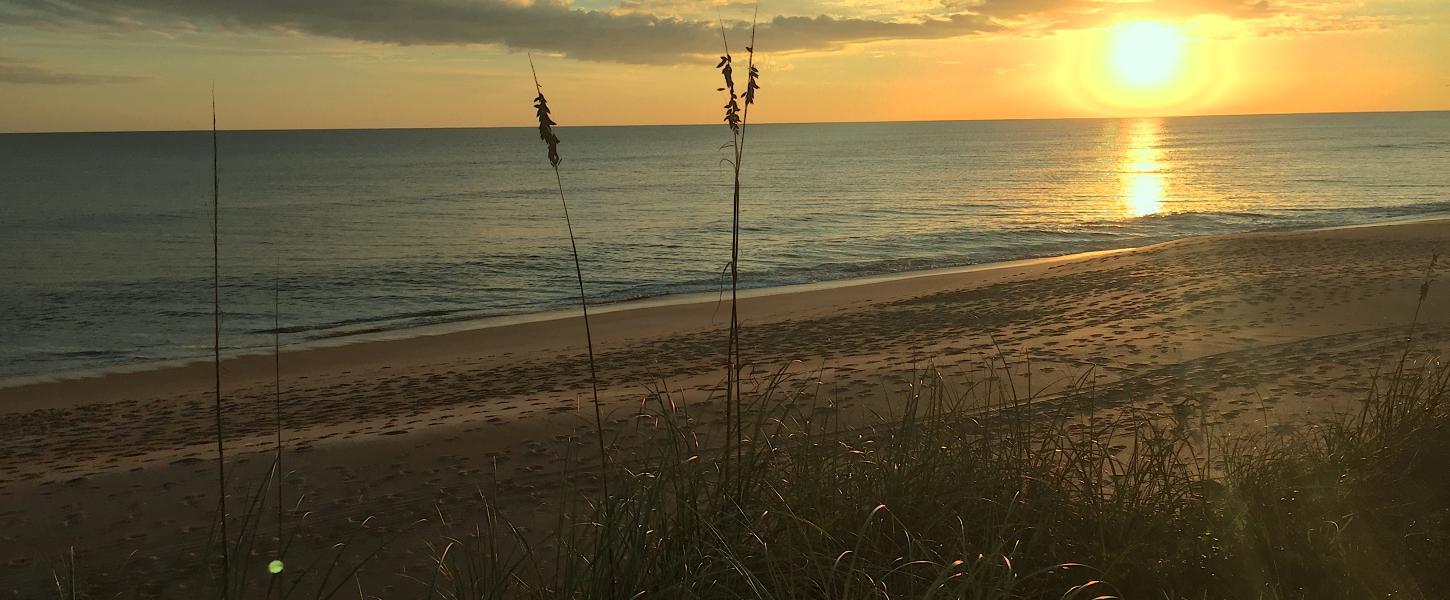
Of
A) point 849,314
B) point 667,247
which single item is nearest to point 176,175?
point 667,247

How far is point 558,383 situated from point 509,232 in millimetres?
24441

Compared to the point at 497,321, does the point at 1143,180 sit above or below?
above

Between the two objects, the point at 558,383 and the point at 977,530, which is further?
the point at 558,383

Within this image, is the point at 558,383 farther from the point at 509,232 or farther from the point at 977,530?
the point at 509,232

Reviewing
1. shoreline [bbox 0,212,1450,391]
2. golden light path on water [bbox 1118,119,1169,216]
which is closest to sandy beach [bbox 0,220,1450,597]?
shoreline [bbox 0,212,1450,391]

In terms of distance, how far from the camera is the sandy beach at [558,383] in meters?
6.85

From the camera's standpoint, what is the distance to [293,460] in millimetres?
8172

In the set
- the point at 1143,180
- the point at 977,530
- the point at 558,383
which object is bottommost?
the point at 558,383

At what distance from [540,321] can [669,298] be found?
3.57 metres

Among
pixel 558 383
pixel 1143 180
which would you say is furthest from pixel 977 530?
pixel 1143 180

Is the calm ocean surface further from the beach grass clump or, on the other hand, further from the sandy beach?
the beach grass clump

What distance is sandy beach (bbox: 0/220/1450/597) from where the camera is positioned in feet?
22.5

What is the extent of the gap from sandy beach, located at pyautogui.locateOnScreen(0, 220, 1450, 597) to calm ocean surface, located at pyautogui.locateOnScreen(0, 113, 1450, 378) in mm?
4008

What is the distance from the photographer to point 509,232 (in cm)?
3522
